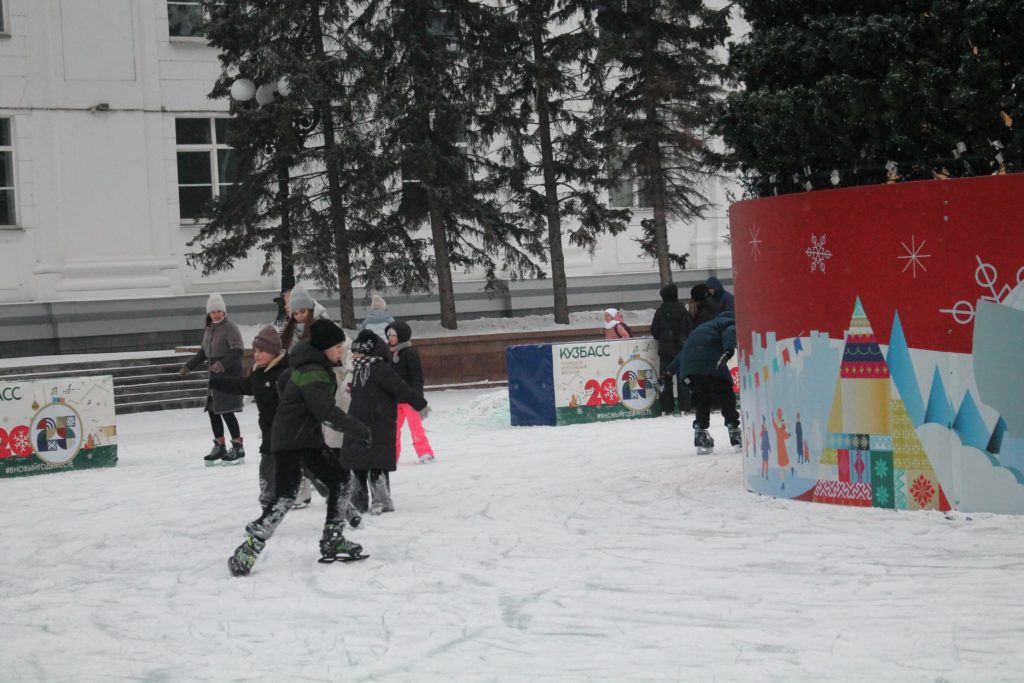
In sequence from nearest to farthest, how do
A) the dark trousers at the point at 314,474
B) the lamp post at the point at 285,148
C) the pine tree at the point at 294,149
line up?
1. the dark trousers at the point at 314,474
2. the lamp post at the point at 285,148
3. the pine tree at the point at 294,149

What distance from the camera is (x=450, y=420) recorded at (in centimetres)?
1920

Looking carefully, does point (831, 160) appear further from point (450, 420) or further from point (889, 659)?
point (450, 420)

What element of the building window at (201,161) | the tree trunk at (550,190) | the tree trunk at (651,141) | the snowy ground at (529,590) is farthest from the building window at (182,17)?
the snowy ground at (529,590)

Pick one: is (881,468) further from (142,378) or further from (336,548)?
(142,378)

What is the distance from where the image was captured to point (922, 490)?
30.8 ft

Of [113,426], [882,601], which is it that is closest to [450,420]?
[113,426]

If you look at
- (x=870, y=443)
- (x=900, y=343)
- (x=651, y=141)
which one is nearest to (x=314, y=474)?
(x=870, y=443)

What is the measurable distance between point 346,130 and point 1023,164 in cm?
1846

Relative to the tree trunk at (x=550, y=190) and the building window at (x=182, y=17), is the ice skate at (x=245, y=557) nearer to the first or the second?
the tree trunk at (x=550, y=190)

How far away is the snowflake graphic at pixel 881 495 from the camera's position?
955cm

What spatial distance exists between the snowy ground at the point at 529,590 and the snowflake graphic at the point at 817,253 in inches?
67.5

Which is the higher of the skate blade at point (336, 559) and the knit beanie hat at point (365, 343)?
the knit beanie hat at point (365, 343)

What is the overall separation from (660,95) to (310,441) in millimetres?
20012

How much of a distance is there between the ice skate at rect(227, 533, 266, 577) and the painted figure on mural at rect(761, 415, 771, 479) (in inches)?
157
